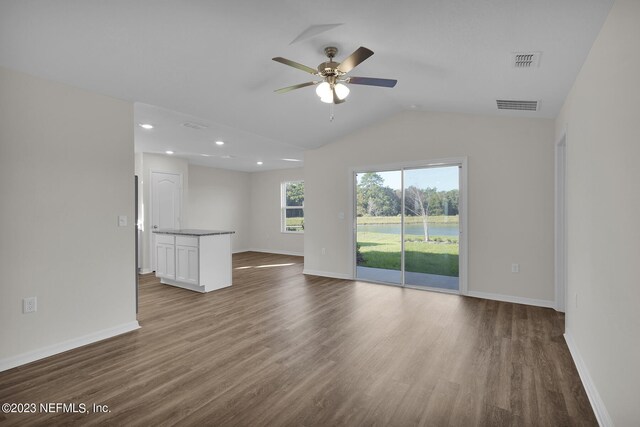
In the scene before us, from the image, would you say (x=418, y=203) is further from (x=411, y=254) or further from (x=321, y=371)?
(x=321, y=371)

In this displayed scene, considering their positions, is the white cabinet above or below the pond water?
→ below

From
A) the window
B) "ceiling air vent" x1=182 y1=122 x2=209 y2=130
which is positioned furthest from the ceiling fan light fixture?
the window

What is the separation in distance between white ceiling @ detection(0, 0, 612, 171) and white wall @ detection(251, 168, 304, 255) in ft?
16.7

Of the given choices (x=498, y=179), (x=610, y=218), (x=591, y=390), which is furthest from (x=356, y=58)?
(x=498, y=179)

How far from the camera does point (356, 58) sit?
241cm

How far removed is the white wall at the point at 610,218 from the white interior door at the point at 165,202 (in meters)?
6.95

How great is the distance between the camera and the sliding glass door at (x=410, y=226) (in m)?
4.95

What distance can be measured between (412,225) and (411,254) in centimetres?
50

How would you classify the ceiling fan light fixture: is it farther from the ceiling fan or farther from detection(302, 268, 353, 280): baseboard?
detection(302, 268, 353, 280): baseboard

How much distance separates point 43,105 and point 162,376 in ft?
8.55

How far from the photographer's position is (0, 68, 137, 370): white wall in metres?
2.61

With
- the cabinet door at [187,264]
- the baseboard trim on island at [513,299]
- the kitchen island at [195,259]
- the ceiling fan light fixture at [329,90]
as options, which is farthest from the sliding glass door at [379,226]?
the cabinet door at [187,264]

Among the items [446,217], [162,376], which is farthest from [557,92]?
[162,376]

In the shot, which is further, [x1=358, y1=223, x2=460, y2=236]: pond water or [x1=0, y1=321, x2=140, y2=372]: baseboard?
[x1=358, y1=223, x2=460, y2=236]: pond water
